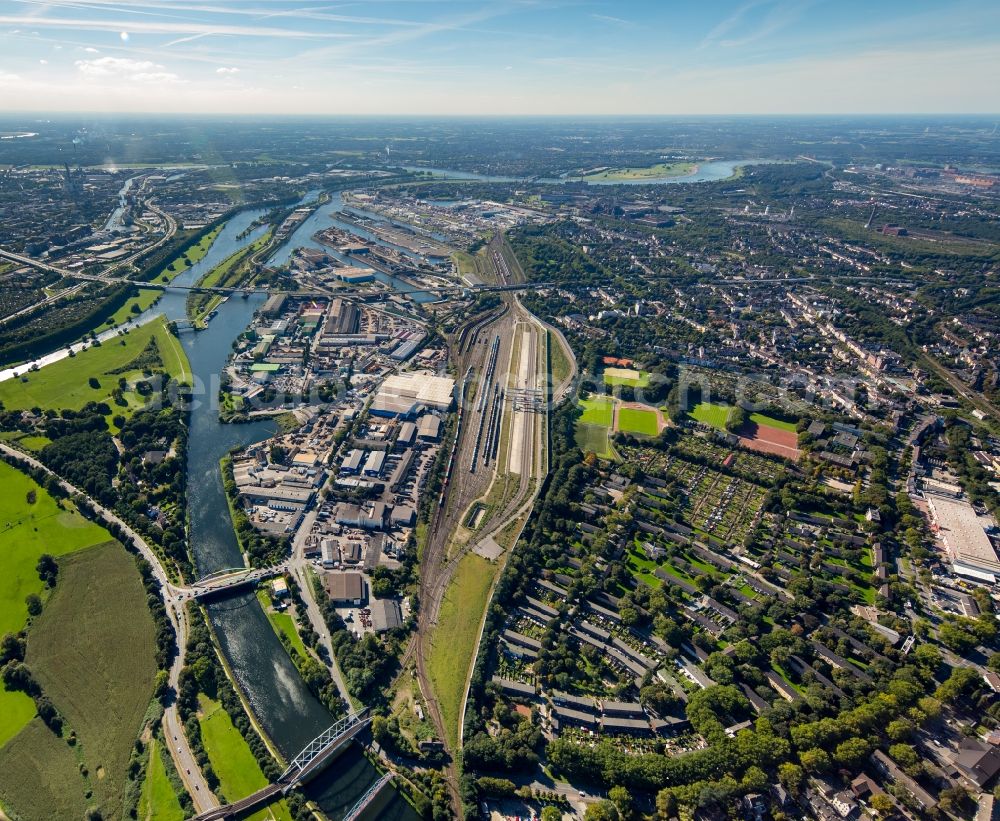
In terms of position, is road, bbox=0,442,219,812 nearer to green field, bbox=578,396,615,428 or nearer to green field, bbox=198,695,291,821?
green field, bbox=198,695,291,821

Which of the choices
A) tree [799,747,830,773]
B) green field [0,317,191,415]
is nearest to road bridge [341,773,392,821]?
tree [799,747,830,773]

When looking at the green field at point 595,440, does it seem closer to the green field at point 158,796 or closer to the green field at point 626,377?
the green field at point 626,377

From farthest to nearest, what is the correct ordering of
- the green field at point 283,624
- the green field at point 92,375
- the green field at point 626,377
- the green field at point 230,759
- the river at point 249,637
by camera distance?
the green field at point 626,377
the green field at point 92,375
the green field at point 283,624
the river at point 249,637
the green field at point 230,759

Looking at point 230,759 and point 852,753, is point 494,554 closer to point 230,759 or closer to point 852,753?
point 230,759

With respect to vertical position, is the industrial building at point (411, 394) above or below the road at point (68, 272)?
below

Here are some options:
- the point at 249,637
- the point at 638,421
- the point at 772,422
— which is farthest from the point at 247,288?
the point at 772,422

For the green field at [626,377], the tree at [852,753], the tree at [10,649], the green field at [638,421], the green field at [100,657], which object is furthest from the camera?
the green field at [626,377]

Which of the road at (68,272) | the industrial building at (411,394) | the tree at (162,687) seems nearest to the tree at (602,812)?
the tree at (162,687)
